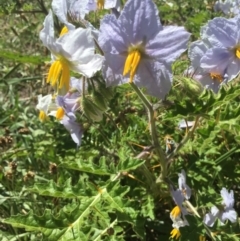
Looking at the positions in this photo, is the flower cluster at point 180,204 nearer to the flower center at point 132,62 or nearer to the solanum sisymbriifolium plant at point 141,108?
the solanum sisymbriifolium plant at point 141,108

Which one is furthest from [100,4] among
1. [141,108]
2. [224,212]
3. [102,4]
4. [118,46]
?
[224,212]

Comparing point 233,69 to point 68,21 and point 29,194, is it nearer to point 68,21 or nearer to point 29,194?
point 68,21

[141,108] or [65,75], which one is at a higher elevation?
[65,75]

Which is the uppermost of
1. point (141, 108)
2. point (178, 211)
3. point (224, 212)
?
point (141, 108)

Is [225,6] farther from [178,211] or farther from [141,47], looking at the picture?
[141,47]

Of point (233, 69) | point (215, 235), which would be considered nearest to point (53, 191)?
point (215, 235)

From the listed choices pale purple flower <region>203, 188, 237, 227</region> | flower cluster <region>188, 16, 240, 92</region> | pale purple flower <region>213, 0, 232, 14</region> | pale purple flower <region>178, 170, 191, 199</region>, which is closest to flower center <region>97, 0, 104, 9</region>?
flower cluster <region>188, 16, 240, 92</region>

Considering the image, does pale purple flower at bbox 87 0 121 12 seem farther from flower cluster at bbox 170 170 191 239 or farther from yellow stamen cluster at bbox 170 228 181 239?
yellow stamen cluster at bbox 170 228 181 239
